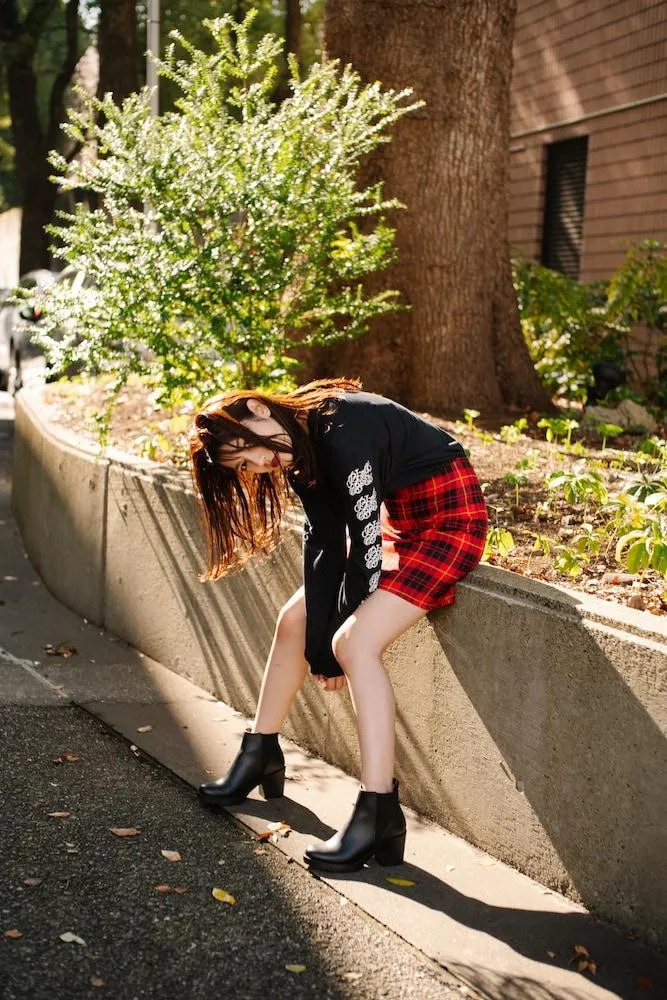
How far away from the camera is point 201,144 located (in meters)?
6.21

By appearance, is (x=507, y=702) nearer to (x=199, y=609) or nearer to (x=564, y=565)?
(x=564, y=565)

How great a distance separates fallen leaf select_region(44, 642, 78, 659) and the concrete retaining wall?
786 millimetres

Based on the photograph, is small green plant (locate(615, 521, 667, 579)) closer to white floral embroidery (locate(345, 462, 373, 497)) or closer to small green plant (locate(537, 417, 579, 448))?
white floral embroidery (locate(345, 462, 373, 497))

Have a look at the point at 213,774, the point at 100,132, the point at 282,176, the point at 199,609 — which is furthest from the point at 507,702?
the point at 100,132

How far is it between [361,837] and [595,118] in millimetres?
12625

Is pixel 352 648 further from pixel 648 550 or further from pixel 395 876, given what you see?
pixel 648 550

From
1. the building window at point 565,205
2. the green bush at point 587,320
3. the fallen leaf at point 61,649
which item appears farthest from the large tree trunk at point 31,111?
the fallen leaf at point 61,649

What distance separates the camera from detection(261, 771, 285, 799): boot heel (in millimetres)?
4438

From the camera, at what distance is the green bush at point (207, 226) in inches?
240

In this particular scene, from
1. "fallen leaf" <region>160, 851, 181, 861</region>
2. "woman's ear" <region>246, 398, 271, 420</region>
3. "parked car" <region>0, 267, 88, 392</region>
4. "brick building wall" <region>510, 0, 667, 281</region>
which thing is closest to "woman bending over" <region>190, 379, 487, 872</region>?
"woman's ear" <region>246, 398, 271, 420</region>

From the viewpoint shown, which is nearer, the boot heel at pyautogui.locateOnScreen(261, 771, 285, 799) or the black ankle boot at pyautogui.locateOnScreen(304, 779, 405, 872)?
the black ankle boot at pyautogui.locateOnScreen(304, 779, 405, 872)

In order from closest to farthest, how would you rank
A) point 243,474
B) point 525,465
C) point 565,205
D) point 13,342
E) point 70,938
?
point 70,938 → point 243,474 → point 525,465 → point 565,205 → point 13,342

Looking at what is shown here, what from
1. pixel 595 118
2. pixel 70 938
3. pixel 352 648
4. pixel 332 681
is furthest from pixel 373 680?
pixel 595 118

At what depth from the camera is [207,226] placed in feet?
20.1
